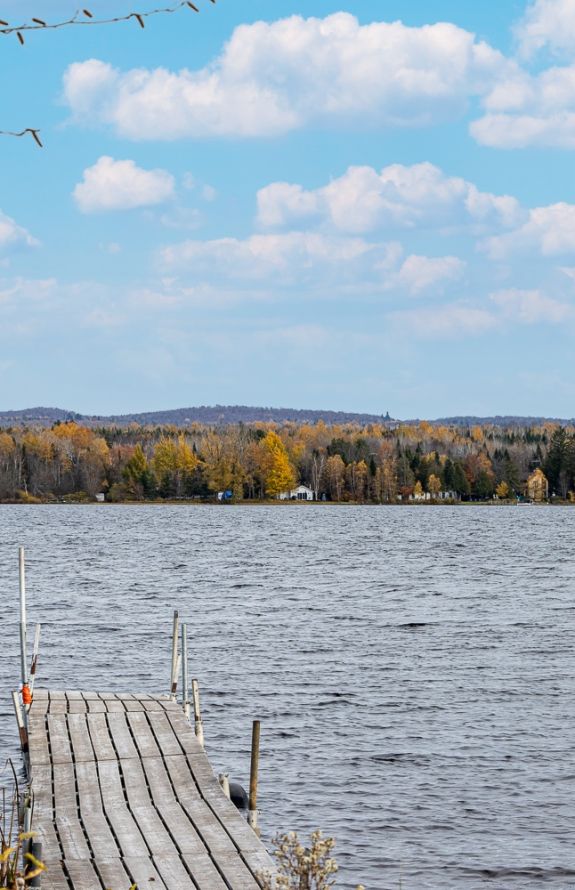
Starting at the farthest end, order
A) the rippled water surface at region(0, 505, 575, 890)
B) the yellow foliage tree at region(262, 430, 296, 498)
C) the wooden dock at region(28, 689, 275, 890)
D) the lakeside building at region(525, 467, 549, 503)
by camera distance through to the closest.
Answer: the lakeside building at region(525, 467, 549, 503) → the yellow foliage tree at region(262, 430, 296, 498) → the rippled water surface at region(0, 505, 575, 890) → the wooden dock at region(28, 689, 275, 890)

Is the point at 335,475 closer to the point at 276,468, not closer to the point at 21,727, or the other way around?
the point at 276,468

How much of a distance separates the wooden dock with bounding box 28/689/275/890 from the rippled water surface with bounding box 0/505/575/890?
8.03ft

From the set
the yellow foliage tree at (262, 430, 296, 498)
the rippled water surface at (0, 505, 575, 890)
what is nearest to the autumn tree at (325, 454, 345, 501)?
the yellow foliage tree at (262, 430, 296, 498)

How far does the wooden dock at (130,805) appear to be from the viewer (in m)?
11.1

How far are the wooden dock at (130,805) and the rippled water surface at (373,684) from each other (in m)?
2.45

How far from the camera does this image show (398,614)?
43.0 m

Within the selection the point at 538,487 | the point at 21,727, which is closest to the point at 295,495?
the point at 538,487

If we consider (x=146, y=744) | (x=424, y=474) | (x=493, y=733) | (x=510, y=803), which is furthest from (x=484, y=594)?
(x=424, y=474)

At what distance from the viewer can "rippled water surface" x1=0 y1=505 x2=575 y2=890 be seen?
16.8m

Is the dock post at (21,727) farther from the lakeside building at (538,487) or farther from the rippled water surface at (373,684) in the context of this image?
the lakeside building at (538,487)

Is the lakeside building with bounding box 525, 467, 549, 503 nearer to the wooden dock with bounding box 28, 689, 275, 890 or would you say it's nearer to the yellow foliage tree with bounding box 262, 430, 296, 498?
the yellow foliage tree with bounding box 262, 430, 296, 498

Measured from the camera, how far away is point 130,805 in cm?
1312

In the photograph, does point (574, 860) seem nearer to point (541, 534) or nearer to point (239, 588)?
point (239, 588)

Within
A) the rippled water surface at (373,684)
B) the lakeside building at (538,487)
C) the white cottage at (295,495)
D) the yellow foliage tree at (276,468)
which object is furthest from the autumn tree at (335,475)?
the rippled water surface at (373,684)
